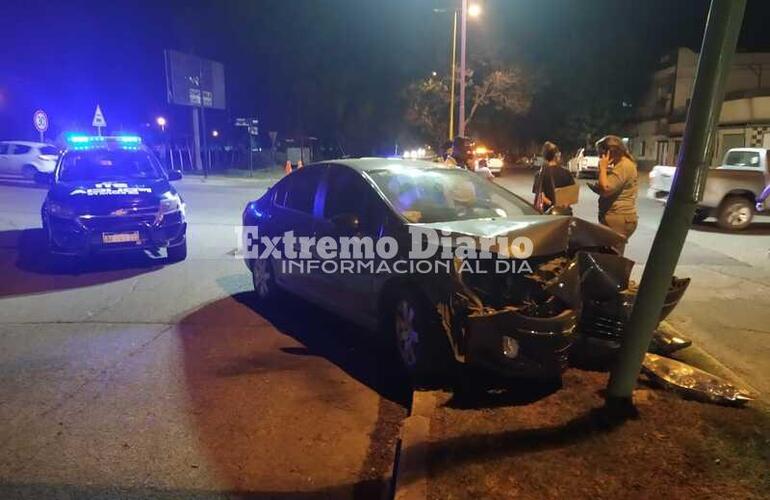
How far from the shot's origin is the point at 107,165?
31.8 feet

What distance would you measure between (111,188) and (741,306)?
8239mm

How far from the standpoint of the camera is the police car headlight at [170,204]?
8695 millimetres

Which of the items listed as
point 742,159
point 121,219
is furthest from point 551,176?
point 742,159

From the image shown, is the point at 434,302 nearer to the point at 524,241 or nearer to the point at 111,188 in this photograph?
the point at 524,241

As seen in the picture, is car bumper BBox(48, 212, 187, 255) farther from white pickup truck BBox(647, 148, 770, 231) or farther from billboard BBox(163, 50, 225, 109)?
billboard BBox(163, 50, 225, 109)

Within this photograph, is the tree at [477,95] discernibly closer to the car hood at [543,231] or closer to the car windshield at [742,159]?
the car windshield at [742,159]

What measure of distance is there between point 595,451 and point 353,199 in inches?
117

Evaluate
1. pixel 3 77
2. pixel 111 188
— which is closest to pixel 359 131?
pixel 3 77

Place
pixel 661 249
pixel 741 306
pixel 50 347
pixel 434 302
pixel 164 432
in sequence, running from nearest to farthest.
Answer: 1. pixel 661 249
2. pixel 164 432
3. pixel 434 302
4. pixel 50 347
5. pixel 741 306

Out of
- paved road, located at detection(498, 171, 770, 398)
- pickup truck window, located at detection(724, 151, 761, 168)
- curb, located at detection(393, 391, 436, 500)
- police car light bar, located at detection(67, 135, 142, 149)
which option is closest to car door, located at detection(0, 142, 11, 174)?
police car light bar, located at detection(67, 135, 142, 149)

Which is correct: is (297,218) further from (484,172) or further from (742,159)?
(742,159)

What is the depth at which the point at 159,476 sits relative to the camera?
3434 mm

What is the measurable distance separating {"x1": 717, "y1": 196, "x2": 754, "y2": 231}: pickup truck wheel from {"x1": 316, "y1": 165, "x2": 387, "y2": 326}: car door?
1055 centimetres

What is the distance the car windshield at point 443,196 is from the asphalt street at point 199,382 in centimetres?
135
